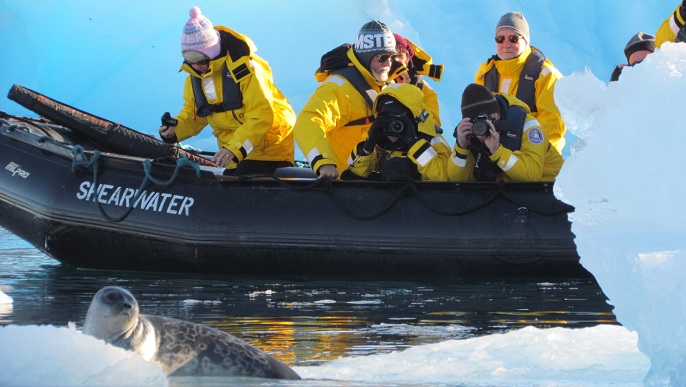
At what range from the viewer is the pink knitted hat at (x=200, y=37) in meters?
7.90

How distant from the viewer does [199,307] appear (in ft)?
19.6

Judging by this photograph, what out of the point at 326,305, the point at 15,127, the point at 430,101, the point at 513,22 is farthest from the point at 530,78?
the point at 15,127

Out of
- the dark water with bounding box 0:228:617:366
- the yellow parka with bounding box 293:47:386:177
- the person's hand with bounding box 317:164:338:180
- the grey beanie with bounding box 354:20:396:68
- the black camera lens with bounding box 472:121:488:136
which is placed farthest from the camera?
the grey beanie with bounding box 354:20:396:68

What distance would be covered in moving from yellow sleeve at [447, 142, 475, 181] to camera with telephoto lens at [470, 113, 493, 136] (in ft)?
1.09

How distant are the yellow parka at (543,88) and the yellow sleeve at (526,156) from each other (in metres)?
0.86

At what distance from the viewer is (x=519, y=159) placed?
22.4 feet

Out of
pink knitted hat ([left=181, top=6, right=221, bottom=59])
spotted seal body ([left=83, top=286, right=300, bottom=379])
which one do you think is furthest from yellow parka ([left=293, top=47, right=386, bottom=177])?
spotted seal body ([left=83, top=286, right=300, bottom=379])

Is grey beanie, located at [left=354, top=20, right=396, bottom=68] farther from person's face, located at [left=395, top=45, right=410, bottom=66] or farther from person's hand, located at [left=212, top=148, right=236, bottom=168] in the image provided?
person's hand, located at [left=212, top=148, right=236, bottom=168]

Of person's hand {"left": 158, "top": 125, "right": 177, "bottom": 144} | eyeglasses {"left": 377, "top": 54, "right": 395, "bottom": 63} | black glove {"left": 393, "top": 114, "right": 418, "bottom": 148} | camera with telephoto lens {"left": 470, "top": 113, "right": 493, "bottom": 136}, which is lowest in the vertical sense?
camera with telephoto lens {"left": 470, "top": 113, "right": 493, "bottom": 136}

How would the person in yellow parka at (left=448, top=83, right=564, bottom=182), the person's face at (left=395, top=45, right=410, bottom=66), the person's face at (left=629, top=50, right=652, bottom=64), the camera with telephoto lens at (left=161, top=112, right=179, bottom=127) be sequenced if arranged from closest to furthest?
1. the person in yellow parka at (left=448, top=83, right=564, bottom=182)
2. the person's face at (left=395, top=45, right=410, bottom=66)
3. the person's face at (left=629, top=50, right=652, bottom=64)
4. the camera with telephoto lens at (left=161, top=112, right=179, bottom=127)

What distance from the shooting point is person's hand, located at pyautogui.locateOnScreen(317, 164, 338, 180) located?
7188 millimetres

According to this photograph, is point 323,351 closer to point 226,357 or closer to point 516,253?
point 226,357

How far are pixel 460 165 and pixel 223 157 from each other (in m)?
1.66

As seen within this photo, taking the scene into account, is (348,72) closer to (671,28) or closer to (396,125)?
(396,125)
